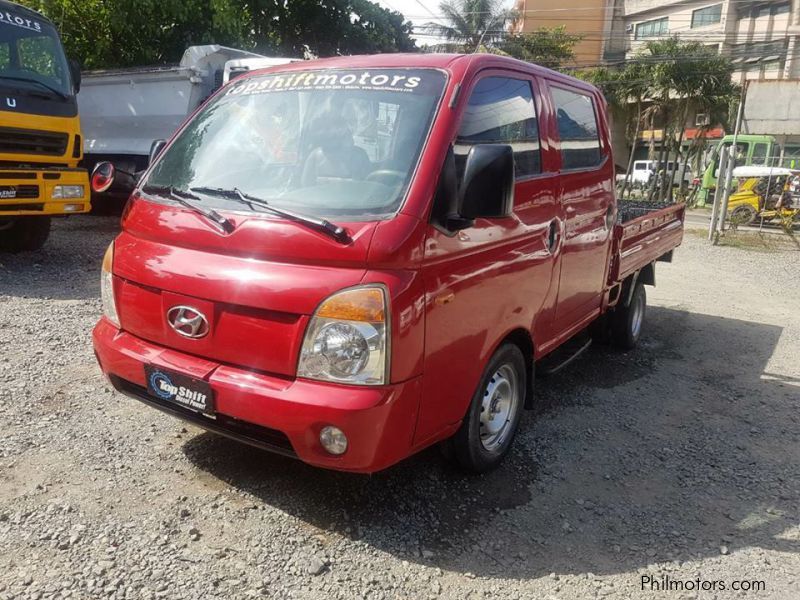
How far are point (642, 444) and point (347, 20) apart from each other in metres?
17.1

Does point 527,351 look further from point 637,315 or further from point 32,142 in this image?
point 32,142

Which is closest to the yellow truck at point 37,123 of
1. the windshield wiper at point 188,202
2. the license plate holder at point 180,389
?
the windshield wiper at point 188,202

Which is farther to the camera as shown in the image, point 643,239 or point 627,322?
point 627,322

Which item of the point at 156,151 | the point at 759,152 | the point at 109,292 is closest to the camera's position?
the point at 109,292

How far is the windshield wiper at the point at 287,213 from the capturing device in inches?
101

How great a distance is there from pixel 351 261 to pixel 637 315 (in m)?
4.15

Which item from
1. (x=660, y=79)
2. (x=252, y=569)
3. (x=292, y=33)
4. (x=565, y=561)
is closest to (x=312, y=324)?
(x=252, y=569)

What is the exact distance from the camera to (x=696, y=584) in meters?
2.74

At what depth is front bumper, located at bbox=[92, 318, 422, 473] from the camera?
250 cm

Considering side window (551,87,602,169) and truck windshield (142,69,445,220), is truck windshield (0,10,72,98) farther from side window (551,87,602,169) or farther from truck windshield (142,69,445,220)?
side window (551,87,602,169)

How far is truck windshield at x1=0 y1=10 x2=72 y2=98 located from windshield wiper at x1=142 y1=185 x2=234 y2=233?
14.9 feet

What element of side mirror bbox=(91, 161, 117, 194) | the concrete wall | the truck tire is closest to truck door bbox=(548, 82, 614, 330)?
side mirror bbox=(91, 161, 117, 194)

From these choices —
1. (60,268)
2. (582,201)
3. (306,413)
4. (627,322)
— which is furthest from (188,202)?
(60,268)

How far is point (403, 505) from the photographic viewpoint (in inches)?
122
